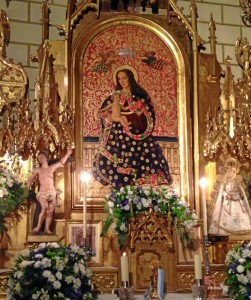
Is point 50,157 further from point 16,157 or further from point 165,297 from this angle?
point 165,297

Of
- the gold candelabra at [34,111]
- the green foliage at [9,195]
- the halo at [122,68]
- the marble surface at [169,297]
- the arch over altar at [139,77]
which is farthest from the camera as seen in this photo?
the halo at [122,68]

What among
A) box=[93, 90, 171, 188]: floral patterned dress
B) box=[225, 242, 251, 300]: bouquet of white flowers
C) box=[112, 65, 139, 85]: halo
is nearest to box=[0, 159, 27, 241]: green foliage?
box=[93, 90, 171, 188]: floral patterned dress

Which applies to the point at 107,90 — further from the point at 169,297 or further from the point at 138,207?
the point at 169,297

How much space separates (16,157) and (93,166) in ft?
2.22

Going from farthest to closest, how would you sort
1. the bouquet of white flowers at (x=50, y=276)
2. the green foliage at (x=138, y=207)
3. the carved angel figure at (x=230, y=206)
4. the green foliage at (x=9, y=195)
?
the carved angel figure at (x=230, y=206)
the green foliage at (x=9, y=195)
the green foliage at (x=138, y=207)
the bouquet of white flowers at (x=50, y=276)

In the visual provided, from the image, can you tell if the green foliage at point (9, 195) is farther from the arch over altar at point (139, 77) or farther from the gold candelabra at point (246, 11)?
the gold candelabra at point (246, 11)

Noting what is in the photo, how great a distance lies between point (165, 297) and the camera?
161 inches

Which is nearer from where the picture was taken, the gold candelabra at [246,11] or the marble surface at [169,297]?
the marble surface at [169,297]

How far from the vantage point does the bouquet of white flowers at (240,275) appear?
3.61m

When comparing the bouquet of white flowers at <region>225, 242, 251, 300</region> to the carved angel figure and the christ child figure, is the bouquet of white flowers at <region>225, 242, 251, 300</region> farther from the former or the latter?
the christ child figure

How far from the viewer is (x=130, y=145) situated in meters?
5.33

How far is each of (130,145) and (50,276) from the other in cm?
209

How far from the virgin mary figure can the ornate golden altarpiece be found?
82mm

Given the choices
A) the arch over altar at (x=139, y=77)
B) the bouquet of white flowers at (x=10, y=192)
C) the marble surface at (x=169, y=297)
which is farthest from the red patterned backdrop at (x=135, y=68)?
the marble surface at (x=169, y=297)
